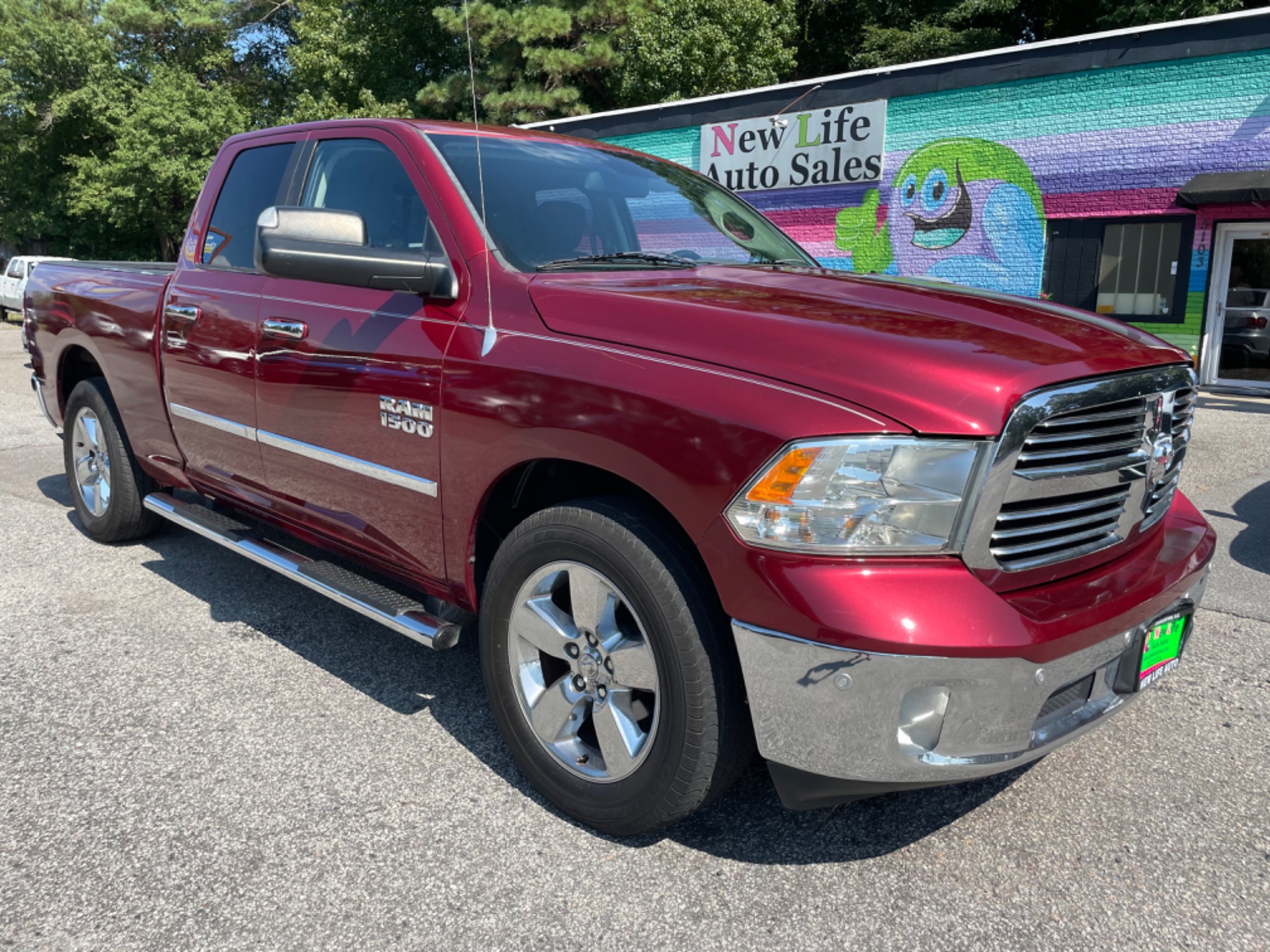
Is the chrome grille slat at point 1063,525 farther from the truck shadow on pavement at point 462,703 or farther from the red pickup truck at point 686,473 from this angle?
the truck shadow on pavement at point 462,703

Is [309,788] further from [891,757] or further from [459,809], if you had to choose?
[891,757]

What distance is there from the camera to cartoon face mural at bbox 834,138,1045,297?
14484 millimetres

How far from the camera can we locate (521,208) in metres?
3.09

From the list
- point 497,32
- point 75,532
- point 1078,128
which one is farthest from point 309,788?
point 497,32

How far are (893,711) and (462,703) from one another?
1.78 m

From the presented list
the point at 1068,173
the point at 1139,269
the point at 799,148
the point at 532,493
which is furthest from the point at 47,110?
the point at 532,493

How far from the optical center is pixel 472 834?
2574 millimetres

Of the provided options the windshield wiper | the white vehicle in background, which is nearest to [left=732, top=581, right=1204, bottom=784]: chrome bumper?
the windshield wiper

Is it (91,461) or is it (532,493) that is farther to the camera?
(91,461)

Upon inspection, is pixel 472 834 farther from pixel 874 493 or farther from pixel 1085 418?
pixel 1085 418

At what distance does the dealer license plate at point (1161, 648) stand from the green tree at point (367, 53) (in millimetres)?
28115

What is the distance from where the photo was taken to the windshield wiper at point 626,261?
2.91 meters

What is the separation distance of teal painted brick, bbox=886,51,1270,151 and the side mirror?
1354 centimetres

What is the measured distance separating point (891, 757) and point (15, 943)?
2.00m
